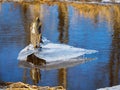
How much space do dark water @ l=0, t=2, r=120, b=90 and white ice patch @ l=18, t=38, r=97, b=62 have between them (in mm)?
Answer: 378

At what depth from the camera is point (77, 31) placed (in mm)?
19531

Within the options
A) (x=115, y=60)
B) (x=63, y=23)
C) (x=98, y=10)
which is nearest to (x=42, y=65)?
(x=115, y=60)

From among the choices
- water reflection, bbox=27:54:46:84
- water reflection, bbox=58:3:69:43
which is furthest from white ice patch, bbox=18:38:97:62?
water reflection, bbox=58:3:69:43

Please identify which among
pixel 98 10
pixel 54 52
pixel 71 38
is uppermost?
pixel 98 10

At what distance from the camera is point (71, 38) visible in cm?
1781

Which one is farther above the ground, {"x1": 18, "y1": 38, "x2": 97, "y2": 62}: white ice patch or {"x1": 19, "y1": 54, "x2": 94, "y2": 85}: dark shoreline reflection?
{"x1": 18, "y1": 38, "x2": 97, "y2": 62}: white ice patch

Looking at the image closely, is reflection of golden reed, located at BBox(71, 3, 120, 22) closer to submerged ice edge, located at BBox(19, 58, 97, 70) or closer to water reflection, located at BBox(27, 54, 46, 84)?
submerged ice edge, located at BBox(19, 58, 97, 70)

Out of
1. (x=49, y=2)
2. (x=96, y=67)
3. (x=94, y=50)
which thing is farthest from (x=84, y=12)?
(x=96, y=67)

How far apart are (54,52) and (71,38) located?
3.72m

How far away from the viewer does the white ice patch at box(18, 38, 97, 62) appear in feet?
44.8

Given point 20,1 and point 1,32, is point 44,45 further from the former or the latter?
point 20,1

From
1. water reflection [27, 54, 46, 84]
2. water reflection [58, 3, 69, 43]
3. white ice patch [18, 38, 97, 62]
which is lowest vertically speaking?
water reflection [27, 54, 46, 84]

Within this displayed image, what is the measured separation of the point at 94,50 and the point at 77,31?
4528mm

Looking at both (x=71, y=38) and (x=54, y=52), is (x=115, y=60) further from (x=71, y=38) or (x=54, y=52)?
(x=71, y=38)
